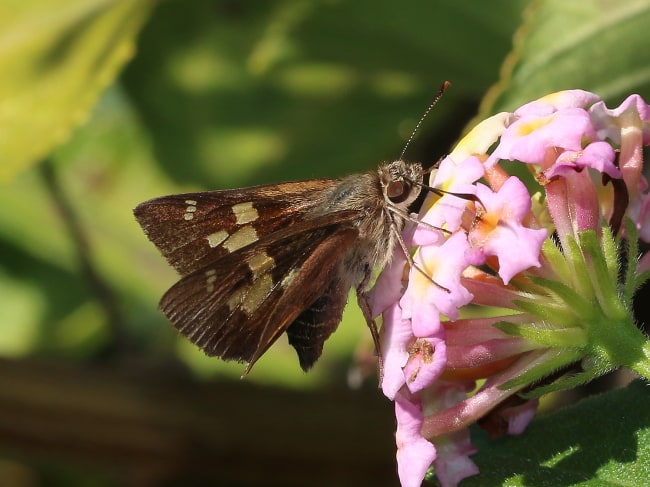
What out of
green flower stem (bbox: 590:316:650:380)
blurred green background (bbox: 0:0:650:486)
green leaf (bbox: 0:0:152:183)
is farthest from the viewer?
blurred green background (bbox: 0:0:650:486)

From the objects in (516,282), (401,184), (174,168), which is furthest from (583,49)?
(174,168)

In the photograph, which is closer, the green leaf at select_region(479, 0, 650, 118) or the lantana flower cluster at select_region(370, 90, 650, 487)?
the lantana flower cluster at select_region(370, 90, 650, 487)

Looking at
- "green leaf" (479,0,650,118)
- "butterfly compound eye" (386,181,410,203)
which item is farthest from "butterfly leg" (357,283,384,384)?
"green leaf" (479,0,650,118)

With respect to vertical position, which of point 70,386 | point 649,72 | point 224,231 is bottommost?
point 70,386

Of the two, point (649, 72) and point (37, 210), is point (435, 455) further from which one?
point (37, 210)

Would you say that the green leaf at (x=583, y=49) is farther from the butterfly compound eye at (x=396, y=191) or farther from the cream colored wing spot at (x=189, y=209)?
the cream colored wing spot at (x=189, y=209)

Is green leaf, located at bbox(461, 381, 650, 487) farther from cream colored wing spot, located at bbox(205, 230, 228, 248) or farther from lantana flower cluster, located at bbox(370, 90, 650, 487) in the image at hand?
cream colored wing spot, located at bbox(205, 230, 228, 248)

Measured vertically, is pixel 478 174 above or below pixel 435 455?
above

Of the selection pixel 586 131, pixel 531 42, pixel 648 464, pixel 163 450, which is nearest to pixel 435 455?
pixel 648 464
